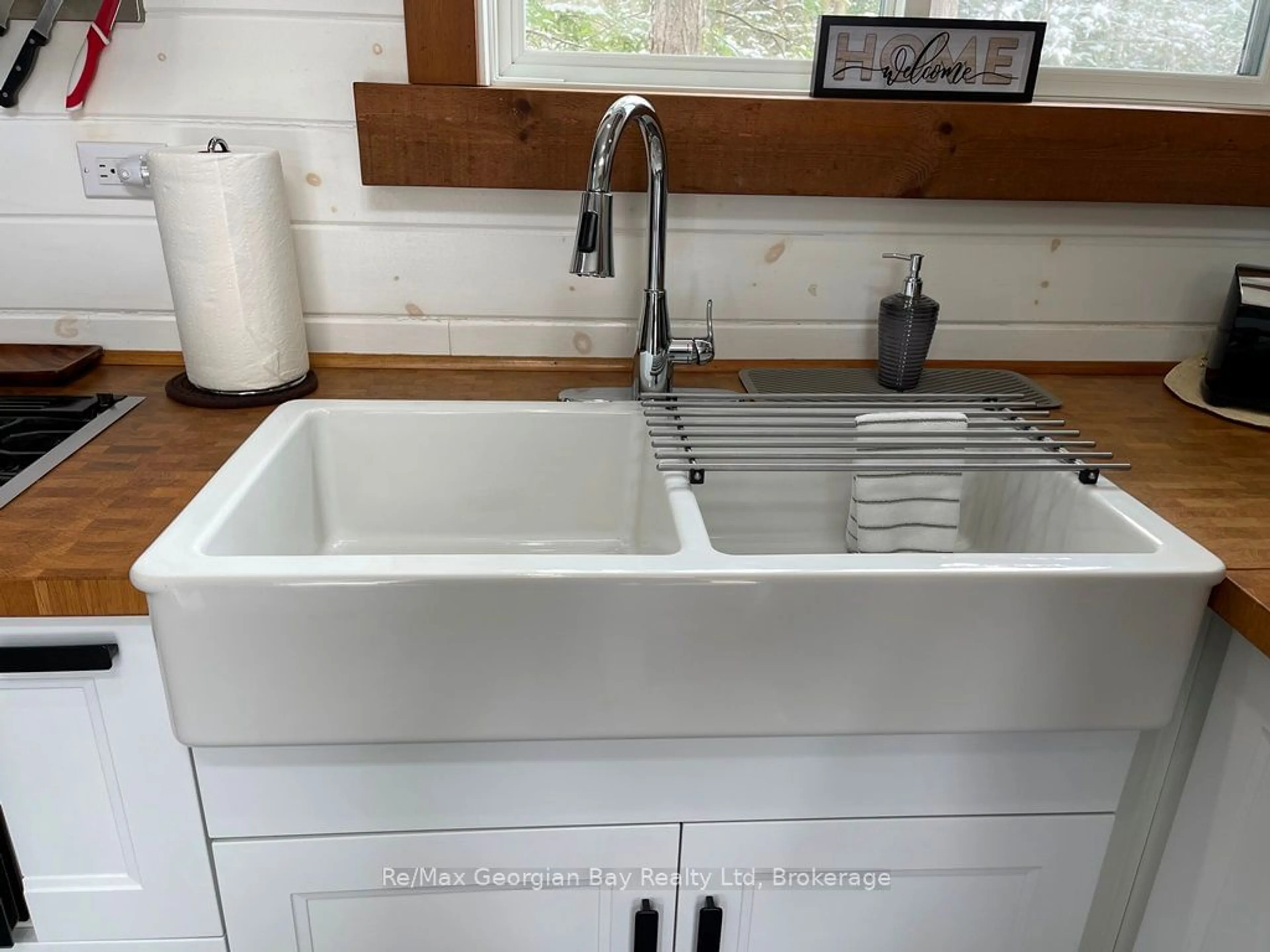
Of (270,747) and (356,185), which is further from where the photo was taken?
(356,185)

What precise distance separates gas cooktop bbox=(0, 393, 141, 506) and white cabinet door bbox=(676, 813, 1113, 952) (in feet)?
A: 2.47

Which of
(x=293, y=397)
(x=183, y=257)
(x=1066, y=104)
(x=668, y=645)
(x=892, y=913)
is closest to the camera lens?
(x=668, y=645)

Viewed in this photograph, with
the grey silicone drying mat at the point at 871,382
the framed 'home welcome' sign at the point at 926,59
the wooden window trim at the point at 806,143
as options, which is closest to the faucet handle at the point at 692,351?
the grey silicone drying mat at the point at 871,382

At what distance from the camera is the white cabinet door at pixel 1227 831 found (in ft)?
2.58

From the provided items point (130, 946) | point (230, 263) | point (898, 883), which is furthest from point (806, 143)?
point (130, 946)

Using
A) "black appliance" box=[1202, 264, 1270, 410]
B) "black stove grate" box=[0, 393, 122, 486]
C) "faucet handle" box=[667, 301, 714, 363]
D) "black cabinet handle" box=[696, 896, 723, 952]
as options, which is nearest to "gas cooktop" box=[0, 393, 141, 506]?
"black stove grate" box=[0, 393, 122, 486]

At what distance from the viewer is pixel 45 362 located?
1190 millimetres

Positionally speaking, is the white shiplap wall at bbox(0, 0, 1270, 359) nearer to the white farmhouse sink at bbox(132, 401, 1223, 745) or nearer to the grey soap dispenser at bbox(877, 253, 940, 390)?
the grey soap dispenser at bbox(877, 253, 940, 390)

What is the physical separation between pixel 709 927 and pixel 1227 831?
Result: 0.49 metres

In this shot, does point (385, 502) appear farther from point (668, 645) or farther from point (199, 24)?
point (199, 24)

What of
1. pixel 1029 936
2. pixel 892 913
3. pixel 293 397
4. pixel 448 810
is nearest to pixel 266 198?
pixel 293 397

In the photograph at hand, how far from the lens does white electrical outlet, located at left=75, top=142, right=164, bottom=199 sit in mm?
1169

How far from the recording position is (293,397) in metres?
1.15

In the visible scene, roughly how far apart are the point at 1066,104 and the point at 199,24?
1.16m
